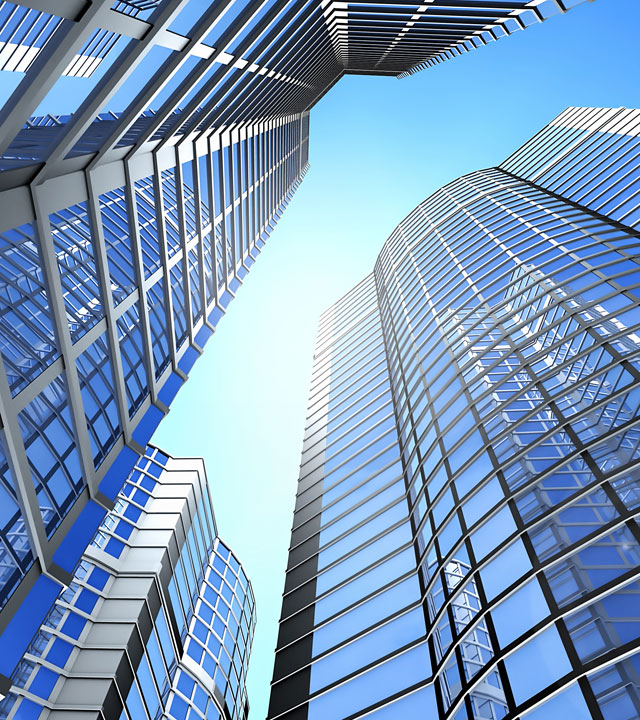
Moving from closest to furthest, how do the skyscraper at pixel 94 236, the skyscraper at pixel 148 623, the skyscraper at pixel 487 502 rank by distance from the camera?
the skyscraper at pixel 94 236, the skyscraper at pixel 487 502, the skyscraper at pixel 148 623

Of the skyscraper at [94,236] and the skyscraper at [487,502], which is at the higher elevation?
the skyscraper at [94,236]

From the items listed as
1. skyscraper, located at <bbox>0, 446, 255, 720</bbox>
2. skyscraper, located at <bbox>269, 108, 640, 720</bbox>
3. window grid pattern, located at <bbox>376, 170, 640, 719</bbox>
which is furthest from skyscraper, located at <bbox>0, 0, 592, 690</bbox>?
window grid pattern, located at <bbox>376, 170, 640, 719</bbox>

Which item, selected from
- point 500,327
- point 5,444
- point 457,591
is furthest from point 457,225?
point 5,444

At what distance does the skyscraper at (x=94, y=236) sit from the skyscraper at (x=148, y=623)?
213 centimetres

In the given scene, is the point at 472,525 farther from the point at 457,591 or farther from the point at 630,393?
the point at 630,393

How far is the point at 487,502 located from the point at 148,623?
13175 millimetres

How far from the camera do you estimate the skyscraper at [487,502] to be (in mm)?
9805

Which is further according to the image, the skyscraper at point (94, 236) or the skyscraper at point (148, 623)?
the skyscraper at point (148, 623)

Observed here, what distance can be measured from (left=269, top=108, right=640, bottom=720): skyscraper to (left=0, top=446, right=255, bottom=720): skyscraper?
5149mm

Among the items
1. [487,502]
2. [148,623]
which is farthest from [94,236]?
[148,623]

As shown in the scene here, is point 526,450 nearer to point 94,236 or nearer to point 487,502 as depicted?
point 487,502

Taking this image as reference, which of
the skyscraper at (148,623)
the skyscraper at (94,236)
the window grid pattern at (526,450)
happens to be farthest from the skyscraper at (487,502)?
the skyscraper at (94,236)

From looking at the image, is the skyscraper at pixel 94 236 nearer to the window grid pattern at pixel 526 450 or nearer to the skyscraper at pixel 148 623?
the skyscraper at pixel 148 623

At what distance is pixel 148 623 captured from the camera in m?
20.1
